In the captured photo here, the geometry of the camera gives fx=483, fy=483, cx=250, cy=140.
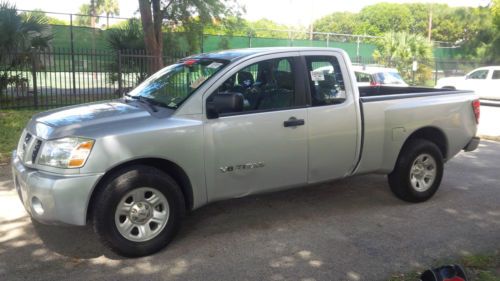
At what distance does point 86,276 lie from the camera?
3.75 meters

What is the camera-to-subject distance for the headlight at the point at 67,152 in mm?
3781

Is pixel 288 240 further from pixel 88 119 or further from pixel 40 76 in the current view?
pixel 40 76

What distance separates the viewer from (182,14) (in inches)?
679

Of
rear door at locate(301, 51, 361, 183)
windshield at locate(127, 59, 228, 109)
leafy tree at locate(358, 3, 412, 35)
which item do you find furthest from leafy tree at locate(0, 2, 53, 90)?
leafy tree at locate(358, 3, 412, 35)

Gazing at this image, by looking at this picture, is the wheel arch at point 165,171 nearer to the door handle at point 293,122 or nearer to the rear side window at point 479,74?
the door handle at point 293,122

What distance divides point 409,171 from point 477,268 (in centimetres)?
174

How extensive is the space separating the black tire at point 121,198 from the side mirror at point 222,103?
69 centimetres

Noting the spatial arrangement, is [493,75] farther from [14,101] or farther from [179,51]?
[14,101]

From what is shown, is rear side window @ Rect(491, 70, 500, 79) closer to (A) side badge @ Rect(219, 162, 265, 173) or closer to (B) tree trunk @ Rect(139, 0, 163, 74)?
(B) tree trunk @ Rect(139, 0, 163, 74)

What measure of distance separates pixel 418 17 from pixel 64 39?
7442 centimetres

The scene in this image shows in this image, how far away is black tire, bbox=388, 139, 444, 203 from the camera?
548 centimetres

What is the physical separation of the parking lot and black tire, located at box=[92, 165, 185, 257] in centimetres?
12

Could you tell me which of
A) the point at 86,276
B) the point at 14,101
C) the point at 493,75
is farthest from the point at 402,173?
the point at 493,75

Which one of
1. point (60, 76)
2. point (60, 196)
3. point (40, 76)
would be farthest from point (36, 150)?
point (60, 76)
